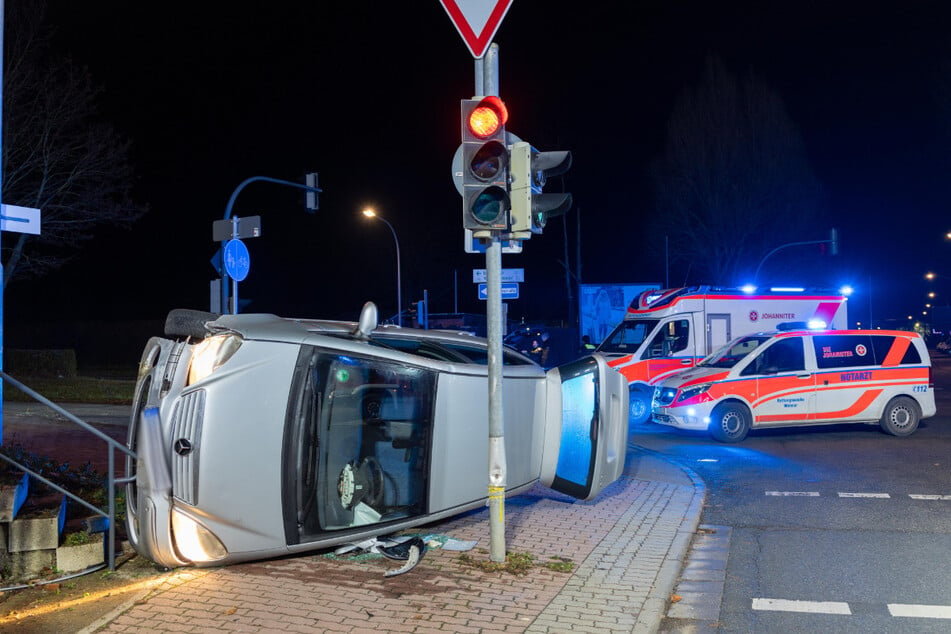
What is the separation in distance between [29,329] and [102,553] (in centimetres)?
4785

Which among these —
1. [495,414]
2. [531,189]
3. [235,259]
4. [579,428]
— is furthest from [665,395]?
[531,189]

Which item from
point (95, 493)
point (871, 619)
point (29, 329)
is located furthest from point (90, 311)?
Answer: point (871, 619)

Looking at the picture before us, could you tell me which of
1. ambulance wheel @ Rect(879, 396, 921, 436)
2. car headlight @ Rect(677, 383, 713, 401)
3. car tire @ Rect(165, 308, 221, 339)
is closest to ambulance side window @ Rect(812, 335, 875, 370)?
ambulance wheel @ Rect(879, 396, 921, 436)

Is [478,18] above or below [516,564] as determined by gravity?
above

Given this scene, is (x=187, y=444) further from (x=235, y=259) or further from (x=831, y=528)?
(x=235, y=259)

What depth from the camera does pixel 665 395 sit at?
44.5 feet

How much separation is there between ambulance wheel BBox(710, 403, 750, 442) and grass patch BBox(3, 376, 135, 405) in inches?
511

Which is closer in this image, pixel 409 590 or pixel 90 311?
pixel 409 590

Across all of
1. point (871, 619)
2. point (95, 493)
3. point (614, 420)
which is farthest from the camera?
point (614, 420)

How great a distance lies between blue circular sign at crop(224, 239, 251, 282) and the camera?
46.2ft

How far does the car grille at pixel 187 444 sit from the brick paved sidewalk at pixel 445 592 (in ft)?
2.22

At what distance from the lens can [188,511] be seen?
17.1 feet

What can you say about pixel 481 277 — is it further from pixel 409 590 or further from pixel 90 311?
pixel 90 311

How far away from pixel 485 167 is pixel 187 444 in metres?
2.81
